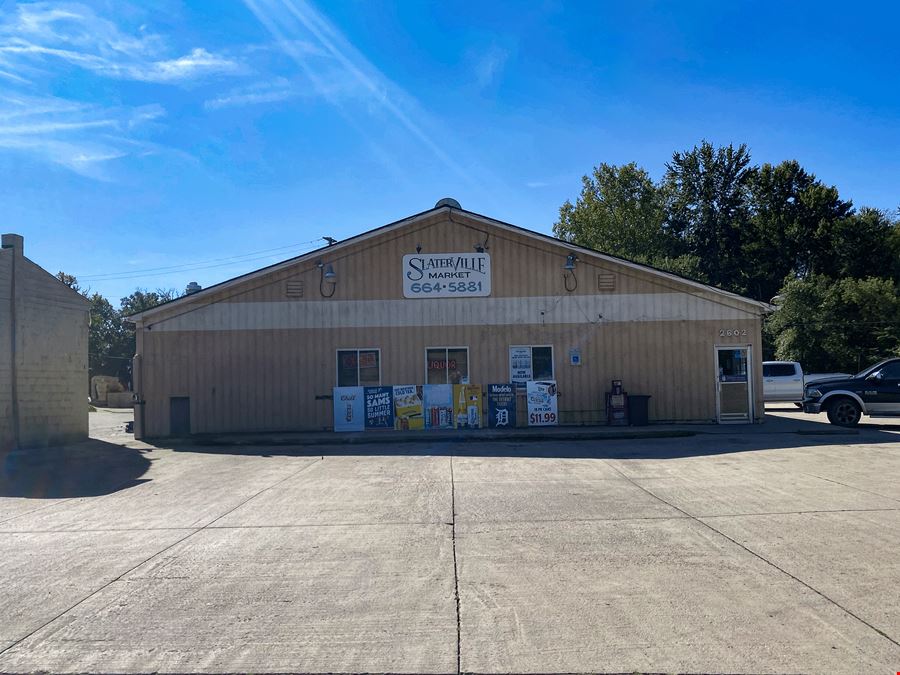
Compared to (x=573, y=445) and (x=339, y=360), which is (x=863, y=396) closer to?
(x=573, y=445)

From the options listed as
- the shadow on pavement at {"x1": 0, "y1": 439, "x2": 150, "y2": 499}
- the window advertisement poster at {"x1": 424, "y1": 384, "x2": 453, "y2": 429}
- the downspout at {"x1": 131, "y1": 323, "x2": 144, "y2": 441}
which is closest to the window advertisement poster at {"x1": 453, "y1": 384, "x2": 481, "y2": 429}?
the window advertisement poster at {"x1": 424, "y1": 384, "x2": 453, "y2": 429}

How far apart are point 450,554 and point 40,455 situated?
13776mm

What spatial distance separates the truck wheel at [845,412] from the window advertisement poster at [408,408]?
1101 centimetres

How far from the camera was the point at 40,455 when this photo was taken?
1641 cm

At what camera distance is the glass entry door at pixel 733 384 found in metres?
19.6

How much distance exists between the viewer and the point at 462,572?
20.0 ft

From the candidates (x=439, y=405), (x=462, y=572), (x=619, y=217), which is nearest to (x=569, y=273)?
(x=439, y=405)

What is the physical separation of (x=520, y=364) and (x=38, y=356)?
13.1m

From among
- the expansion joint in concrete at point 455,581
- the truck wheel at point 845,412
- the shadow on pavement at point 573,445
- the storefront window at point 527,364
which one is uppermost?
the storefront window at point 527,364

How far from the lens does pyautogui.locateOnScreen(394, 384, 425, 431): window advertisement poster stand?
19.2 metres

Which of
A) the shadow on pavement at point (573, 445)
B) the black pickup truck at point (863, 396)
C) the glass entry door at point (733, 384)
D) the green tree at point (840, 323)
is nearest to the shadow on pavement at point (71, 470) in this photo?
the shadow on pavement at point (573, 445)

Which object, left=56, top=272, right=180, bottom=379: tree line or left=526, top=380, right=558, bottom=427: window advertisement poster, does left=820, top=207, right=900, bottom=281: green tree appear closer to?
left=526, top=380, right=558, bottom=427: window advertisement poster

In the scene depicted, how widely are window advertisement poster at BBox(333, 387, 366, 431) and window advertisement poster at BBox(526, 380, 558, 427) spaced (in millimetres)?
4721

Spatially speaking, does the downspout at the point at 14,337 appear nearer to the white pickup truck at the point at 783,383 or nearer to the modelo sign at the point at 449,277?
the modelo sign at the point at 449,277
